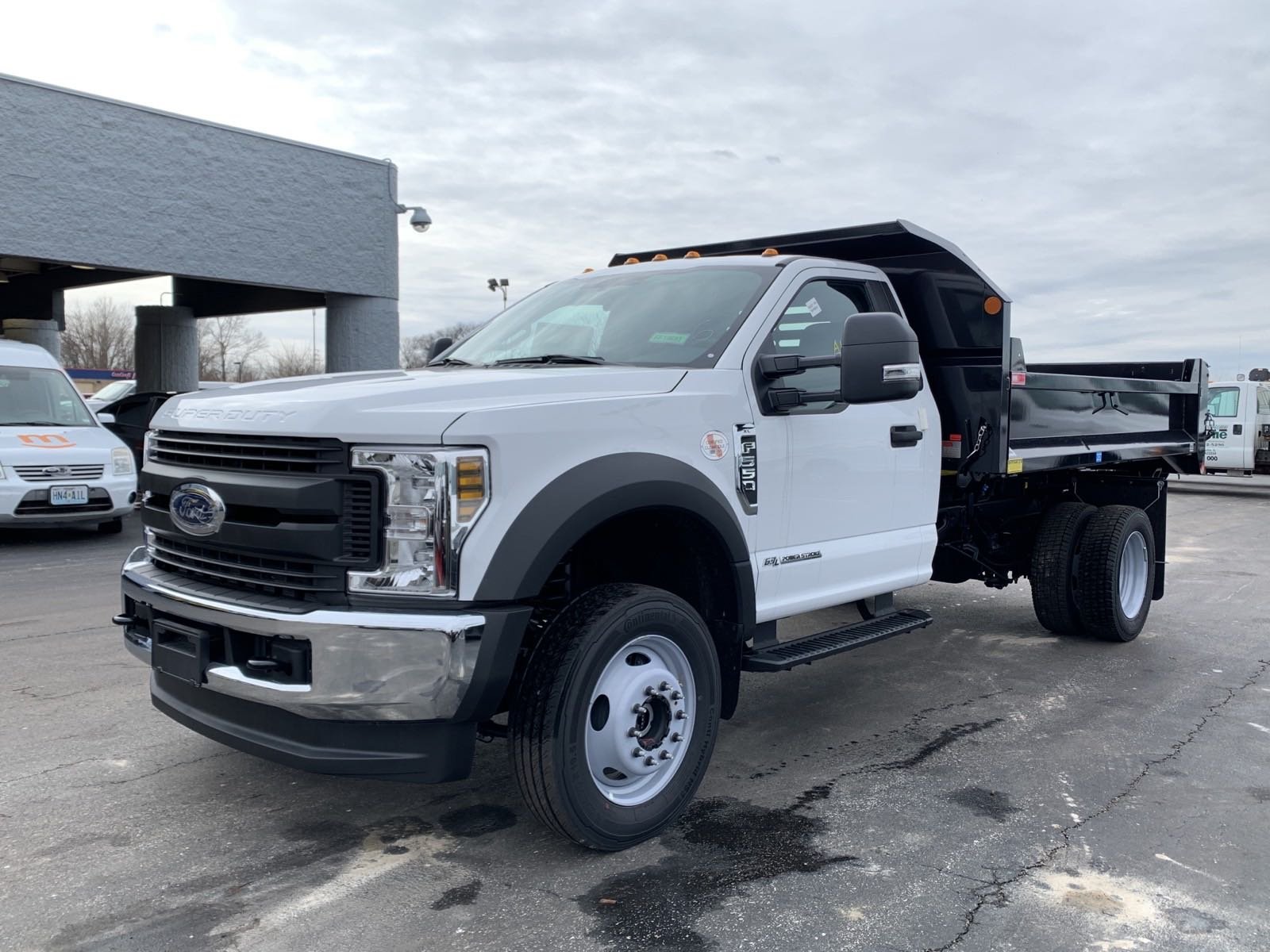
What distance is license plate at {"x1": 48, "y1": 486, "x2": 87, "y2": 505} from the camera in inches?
419

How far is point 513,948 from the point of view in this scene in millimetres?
2955

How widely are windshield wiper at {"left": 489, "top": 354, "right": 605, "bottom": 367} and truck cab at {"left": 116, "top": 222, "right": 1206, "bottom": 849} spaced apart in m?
0.02

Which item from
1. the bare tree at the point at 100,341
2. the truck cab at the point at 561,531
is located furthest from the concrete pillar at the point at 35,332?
the bare tree at the point at 100,341

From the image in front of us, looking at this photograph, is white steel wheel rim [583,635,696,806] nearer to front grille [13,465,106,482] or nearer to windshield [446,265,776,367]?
windshield [446,265,776,367]

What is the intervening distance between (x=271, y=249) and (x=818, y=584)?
14.9 m

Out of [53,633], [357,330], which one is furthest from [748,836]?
[357,330]

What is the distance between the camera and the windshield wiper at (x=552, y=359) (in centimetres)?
432

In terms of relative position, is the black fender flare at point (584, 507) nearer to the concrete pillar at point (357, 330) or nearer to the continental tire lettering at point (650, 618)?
the continental tire lettering at point (650, 618)

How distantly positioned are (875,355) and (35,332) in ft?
69.0

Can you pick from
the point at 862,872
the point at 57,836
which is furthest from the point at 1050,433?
the point at 57,836

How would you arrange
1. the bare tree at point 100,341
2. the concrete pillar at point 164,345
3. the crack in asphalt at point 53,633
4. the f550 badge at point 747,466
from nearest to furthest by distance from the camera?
the f550 badge at point 747,466
the crack in asphalt at point 53,633
the concrete pillar at point 164,345
the bare tree at point 100,341

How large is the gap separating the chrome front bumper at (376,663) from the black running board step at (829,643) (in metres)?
1.45

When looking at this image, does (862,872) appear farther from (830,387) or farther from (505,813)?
(830,387)

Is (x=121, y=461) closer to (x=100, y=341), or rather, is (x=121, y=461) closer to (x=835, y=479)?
(x=835, y=479)
